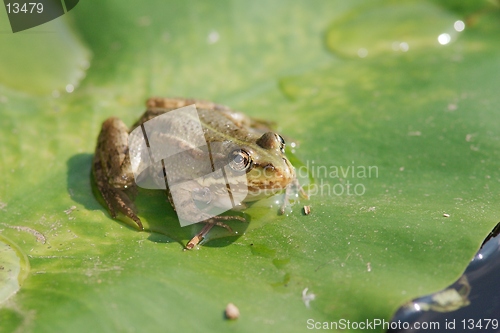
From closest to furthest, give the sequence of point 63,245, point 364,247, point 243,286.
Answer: point 243,286, point 364,247, point 63,245

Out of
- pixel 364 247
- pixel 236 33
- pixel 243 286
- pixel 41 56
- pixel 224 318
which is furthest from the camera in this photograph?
pixel 236 33

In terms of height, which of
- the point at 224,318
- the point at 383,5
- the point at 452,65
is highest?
the point at 383,5

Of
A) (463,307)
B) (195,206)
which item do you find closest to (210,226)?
(195,206)

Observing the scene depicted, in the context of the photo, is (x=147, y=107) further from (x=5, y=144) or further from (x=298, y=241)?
(x=298, y=241)

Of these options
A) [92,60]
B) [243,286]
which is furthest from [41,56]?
[243,286]

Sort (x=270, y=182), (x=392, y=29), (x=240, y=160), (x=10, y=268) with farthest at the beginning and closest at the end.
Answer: (x=392, y=29)
(x=240, y=160)
(x=270, y=182)
(x=10, y=268)

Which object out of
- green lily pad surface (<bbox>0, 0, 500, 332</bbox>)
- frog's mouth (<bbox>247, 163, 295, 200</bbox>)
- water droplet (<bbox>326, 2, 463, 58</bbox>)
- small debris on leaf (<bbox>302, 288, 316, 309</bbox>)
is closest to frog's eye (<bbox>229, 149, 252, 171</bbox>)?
frog's mouth (<bbox>247, 163, 295, 200</bbox>)

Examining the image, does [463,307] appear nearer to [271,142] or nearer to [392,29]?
[271,142]

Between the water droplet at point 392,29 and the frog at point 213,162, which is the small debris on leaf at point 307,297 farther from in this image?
the water droplet at point 392,29
